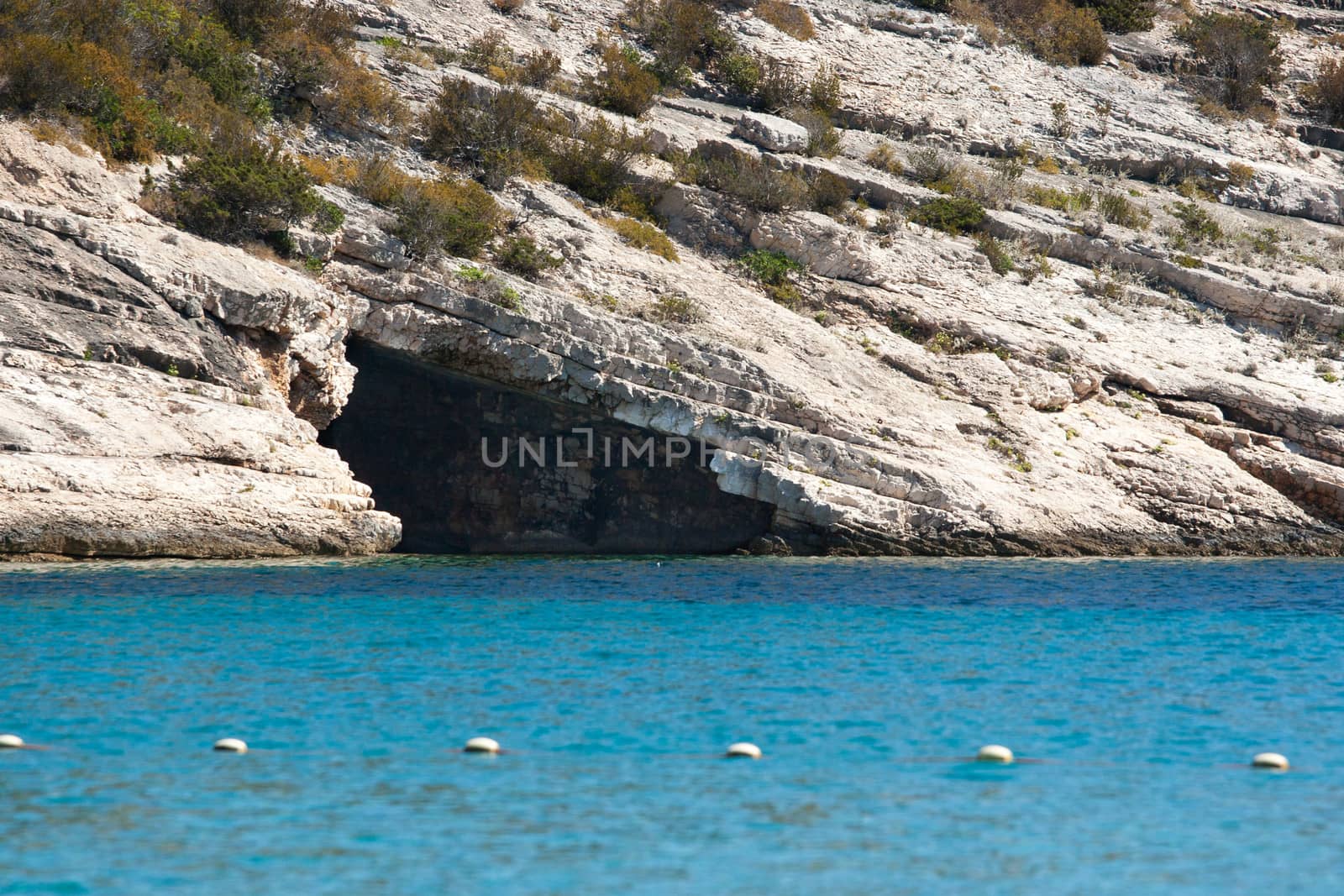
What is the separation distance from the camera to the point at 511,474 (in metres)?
24.2

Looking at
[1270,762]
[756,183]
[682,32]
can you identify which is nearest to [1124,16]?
[682,32]

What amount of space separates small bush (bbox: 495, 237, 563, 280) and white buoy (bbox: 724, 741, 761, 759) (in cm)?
1679

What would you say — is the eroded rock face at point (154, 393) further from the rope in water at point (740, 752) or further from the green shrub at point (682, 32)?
the green shrub at point (682, 32)

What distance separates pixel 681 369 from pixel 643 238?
514 centimetres

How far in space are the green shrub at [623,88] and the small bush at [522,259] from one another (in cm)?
856

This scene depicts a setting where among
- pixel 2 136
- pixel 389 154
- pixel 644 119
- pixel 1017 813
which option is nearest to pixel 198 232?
pixel 2 136

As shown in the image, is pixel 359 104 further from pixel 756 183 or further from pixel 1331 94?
pixel 1331 94

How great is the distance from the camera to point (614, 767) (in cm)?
821

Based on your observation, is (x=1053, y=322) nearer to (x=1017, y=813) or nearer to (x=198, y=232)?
(x=198, y=232)

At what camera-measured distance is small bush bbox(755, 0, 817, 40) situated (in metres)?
38.0

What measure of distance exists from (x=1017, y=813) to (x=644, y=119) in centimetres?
2646

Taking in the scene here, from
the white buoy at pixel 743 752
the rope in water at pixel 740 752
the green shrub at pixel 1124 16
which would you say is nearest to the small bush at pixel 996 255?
the green shrub at pixel 1124 16

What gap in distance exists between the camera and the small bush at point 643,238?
26562mm

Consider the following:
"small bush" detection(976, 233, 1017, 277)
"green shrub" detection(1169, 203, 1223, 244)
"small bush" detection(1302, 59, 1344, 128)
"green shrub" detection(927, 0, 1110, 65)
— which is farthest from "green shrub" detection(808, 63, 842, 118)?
"small bush" detection(1302, 59, 1344, 128)
